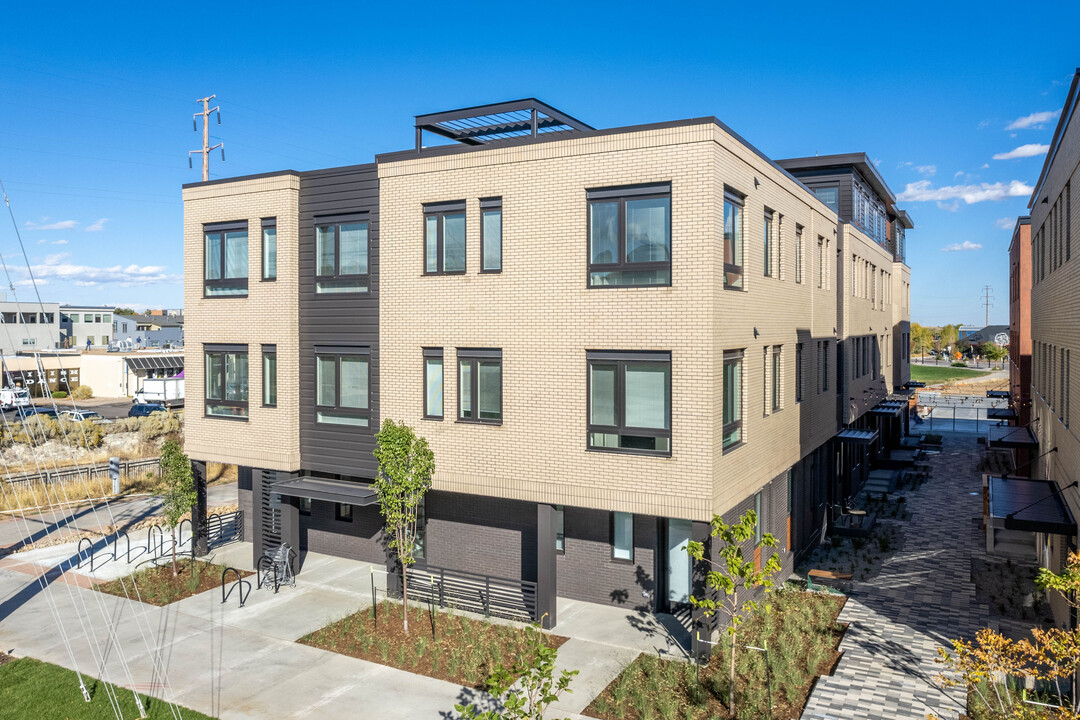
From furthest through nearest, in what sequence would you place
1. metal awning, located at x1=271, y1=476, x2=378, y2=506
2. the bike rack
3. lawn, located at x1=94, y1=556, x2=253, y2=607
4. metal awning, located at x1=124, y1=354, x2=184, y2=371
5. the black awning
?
metal awning, located at x1=124, y1=354, x2=184, y2=371, lawn, located at x1=94, y1=556, x2=253, y2=607, metal awning, located at x1=271, y1=476, x2=378, y2=506, the bike rack, the black awning

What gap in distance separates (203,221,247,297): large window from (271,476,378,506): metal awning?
4773 millimetres

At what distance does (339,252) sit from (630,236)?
7.20 metres

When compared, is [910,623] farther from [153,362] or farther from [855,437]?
[153,362]

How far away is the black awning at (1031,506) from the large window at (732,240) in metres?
6.25

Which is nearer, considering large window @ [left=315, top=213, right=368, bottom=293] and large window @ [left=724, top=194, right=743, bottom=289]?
large window @ [left=724, top=194, right=743, bottom=289]

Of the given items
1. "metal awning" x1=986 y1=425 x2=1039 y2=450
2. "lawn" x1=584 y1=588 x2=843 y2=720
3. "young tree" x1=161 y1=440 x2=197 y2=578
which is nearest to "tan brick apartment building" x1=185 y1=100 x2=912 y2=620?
"young tree" x1=161 y1=440 x2=197 y2=578

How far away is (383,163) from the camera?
1706cm

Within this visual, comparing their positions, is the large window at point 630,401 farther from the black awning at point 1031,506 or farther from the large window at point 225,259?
the large window at point 225,259

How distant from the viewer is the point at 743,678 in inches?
509

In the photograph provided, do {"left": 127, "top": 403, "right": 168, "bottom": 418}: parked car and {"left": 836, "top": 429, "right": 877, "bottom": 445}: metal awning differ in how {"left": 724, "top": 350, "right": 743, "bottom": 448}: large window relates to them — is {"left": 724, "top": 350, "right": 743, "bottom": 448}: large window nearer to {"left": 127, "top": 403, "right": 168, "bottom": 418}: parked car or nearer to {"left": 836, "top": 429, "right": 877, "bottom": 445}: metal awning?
{"left": 836, "top": 429, "right": 877, "bottom": 445}: metal awning

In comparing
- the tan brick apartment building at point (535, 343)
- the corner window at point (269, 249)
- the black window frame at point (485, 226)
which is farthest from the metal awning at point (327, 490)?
the black window frame at point (485, 226)

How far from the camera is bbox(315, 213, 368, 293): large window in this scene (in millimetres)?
17703

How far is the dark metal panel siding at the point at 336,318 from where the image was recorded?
17453 millimetres

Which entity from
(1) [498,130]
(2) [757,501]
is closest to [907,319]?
(2) [757,501]
